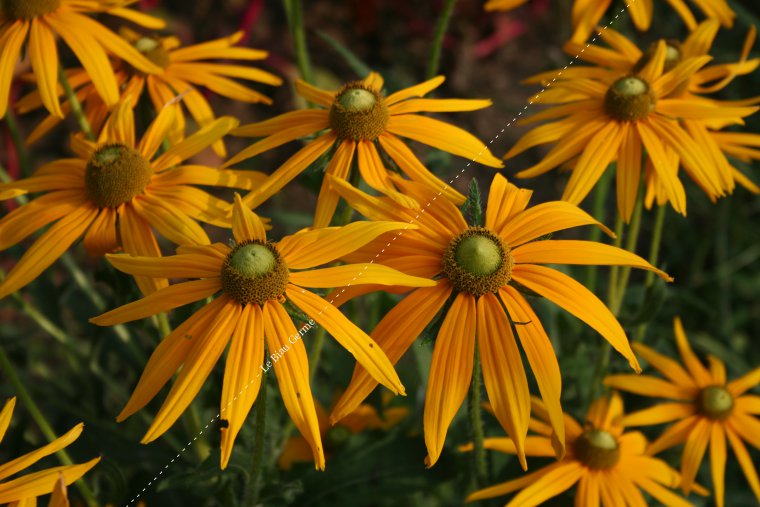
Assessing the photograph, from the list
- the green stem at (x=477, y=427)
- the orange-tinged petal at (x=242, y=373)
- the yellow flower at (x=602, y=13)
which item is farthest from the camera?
the yellow flower at (x=602, y=13)

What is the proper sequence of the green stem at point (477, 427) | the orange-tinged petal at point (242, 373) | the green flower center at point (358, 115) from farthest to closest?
the green flower center at point (358, 115) → the green stem at point (477, 427) → the orange-tinged petal at point (242, 373)

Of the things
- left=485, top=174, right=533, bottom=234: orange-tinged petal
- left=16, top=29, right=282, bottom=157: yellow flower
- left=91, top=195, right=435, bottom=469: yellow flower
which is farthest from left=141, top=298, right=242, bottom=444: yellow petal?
left=16, top=29, right=282, bottom=157: yellow flower

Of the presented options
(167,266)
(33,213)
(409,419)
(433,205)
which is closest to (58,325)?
(33,213)

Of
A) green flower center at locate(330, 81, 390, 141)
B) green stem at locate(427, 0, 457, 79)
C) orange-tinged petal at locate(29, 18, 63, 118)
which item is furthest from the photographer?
green stem at locate(427, 0, 457, 79)

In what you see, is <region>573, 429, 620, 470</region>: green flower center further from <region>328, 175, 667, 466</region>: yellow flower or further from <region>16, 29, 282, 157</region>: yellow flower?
<region>16, 29, 282, 157</region>: yellow flower

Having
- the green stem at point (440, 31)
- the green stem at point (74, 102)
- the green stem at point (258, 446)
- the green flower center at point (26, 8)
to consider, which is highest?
the green flower center at point (26, 8)

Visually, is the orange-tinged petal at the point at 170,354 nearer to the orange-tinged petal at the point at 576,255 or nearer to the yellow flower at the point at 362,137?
the yellow flower at the point at 362,137

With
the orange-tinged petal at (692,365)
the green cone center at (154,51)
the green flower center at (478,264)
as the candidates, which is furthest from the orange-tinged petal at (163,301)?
the orange-tinged petal at (692,365)
